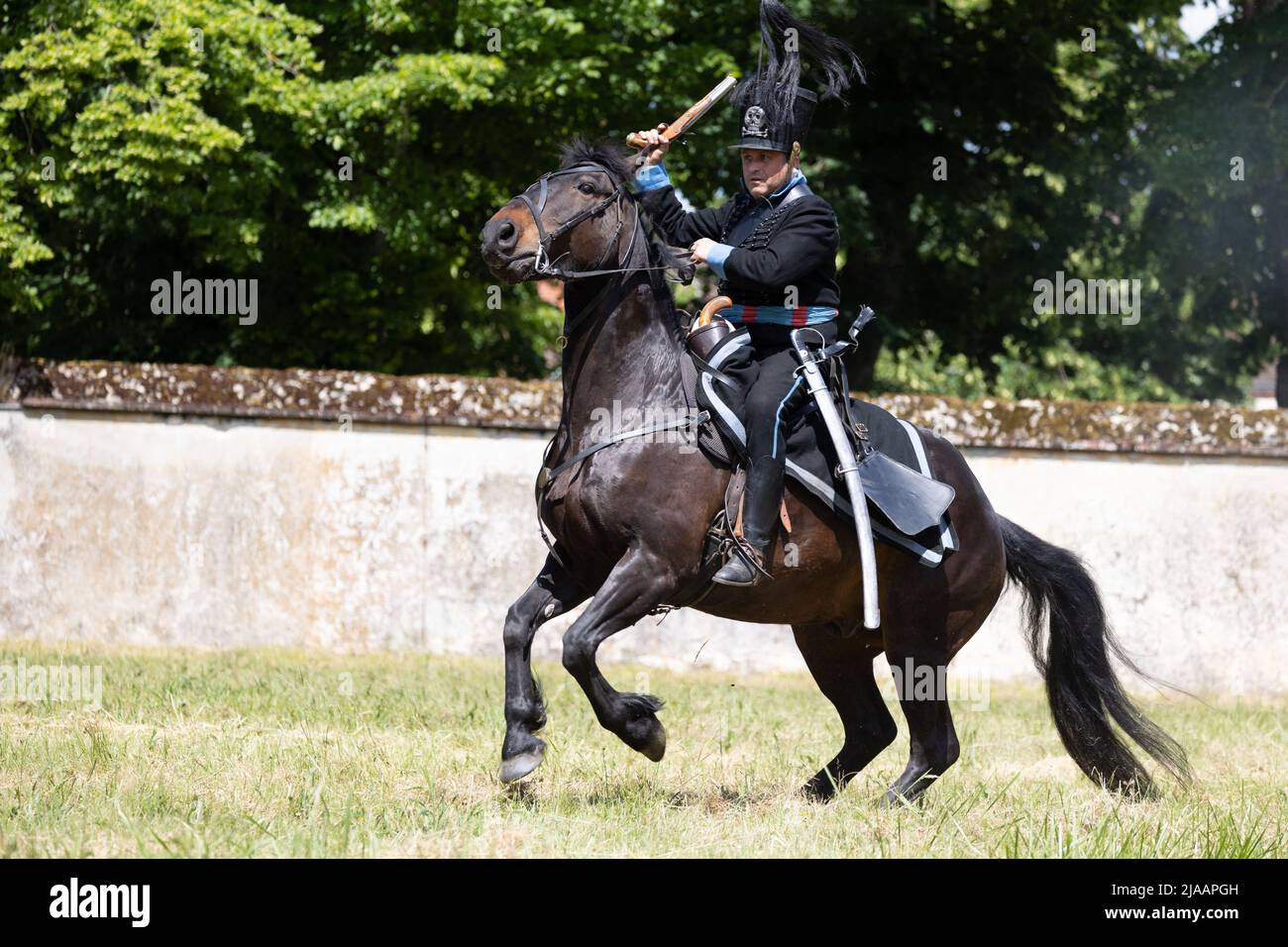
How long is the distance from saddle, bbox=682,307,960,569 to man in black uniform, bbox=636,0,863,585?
0.33 feet

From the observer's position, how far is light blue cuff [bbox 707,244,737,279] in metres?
6.80

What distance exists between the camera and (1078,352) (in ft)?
Result: 85.4

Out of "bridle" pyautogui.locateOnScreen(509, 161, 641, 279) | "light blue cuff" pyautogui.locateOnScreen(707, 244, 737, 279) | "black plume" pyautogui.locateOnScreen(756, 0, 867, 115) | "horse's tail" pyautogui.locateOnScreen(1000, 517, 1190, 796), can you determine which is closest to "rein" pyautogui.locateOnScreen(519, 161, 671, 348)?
"bridle" pyautogui.locateOnScreen(509, 161, 641, 279)

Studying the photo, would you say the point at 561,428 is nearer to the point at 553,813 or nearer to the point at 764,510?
the point at 764,510

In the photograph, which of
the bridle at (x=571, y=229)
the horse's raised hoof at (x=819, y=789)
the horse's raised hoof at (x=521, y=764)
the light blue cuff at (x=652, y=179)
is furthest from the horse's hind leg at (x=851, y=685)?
the light blue cuff at (x=652, y=179)

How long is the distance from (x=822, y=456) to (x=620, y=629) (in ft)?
4.73

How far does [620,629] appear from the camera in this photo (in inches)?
249

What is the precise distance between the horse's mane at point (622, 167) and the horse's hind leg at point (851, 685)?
2.12m

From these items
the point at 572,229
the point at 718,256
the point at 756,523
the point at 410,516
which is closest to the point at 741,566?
the point at 756,523

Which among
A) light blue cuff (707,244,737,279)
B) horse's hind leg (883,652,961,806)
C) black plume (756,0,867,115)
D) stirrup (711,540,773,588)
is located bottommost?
horse's hind leg (883,652,961,806)

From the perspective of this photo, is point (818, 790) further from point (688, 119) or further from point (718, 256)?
point (688, 119)

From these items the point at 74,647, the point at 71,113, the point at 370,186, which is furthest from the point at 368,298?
the point at 74,647

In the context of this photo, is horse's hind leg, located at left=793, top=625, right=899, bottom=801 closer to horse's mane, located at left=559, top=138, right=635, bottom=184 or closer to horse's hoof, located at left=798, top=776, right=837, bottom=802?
horse's hoof, located at left=798, top=776, right=837, bottom=802
